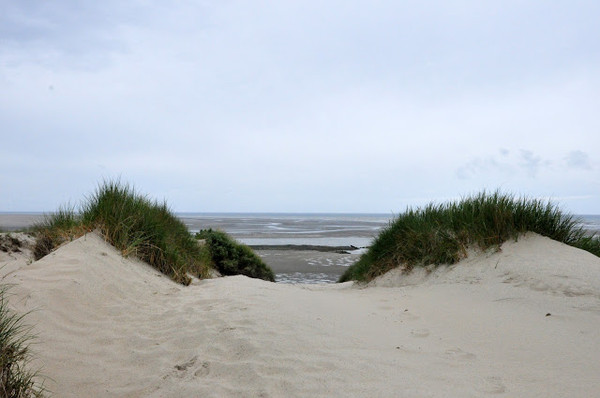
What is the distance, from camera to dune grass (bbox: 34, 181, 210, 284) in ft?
21.7

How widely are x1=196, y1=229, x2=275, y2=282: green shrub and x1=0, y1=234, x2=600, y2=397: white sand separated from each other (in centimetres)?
520

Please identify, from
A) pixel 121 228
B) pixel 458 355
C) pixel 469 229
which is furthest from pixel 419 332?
pixel 121 228

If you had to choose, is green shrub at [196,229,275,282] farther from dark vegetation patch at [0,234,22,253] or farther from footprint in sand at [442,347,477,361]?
footprint in sand at [442,347,477,361]

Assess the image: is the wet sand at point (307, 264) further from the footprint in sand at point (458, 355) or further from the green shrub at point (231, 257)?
the footprint in sand at point (458, 355)

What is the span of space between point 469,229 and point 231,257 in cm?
673

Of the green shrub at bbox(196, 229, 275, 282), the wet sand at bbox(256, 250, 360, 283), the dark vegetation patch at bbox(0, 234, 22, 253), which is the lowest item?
the wet sand at bbox(256, 250, 360, 283)

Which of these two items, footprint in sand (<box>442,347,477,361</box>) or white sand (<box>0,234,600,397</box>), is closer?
white sand (<box>0,234,600,397</box>)

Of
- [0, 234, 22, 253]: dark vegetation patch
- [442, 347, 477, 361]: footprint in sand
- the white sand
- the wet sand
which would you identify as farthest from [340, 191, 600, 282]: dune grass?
[0, 234, 22, 253]: dark vegetation patch

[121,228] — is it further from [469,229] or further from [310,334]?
[469,229]

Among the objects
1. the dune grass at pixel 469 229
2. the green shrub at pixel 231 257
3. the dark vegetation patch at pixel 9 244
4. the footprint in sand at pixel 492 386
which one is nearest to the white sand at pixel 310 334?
the footprint in sand at pixel 492 386

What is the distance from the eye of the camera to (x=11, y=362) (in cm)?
260

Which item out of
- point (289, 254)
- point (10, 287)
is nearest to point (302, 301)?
point (10, 287)

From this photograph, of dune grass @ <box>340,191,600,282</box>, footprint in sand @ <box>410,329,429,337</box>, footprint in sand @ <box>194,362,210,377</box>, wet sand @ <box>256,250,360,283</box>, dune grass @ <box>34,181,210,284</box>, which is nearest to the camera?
footprint in sand @ <box>194,362,210,377</box>

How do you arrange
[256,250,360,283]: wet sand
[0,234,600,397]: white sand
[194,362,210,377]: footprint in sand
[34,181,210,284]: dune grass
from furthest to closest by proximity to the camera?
[256,250,360,283]: wet sand, [34,181,210,284]: dune grass, [194,362,210,377]: footprint in sand, [0,234,600,397]: white sand
